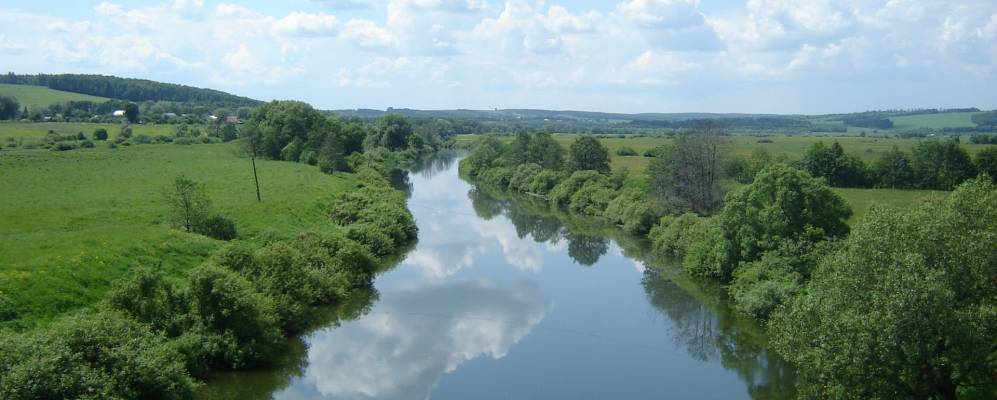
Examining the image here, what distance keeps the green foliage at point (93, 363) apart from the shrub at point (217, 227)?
1515 cm

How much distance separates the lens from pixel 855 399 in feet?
52.3

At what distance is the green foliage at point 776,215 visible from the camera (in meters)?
30.4

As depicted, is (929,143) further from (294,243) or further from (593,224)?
(294,243)

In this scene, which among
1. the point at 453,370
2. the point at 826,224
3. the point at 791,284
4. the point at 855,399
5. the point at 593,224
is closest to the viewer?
the point at 855,399

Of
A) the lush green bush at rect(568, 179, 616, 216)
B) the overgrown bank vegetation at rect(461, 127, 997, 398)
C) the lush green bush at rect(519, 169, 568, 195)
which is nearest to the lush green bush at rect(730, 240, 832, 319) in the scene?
the overgrown bank vegetation at rect(461, 127, 997, 398)

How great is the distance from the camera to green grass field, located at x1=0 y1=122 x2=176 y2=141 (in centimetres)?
7794

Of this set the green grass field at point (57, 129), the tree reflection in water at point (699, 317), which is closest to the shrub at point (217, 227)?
the tree reflection in water at point (699, 317)

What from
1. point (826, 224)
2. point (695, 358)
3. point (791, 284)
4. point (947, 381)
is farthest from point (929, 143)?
point (947, 381)

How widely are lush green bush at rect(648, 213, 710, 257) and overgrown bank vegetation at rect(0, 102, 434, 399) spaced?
16.9 m

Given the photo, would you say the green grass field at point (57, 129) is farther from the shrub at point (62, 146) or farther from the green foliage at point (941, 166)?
the green foliage at point (941, 166)

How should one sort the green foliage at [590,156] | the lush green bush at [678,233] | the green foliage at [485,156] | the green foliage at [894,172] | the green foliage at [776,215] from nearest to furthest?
the green foliage at [776,215]
the lush green bush at [678,233]
the green foliage at [894,172]
the green foliage at [590,156]
the green foliage at [485,156]

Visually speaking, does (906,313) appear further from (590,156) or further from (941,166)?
(590,156)

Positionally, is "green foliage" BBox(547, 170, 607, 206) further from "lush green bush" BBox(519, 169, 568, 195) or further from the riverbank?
the riverbank

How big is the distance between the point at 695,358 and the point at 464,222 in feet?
102
